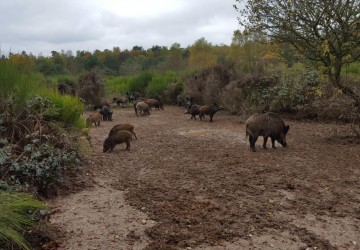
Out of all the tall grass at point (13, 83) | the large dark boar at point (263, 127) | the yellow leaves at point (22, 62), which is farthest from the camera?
the large dark boar at point (263, 127)

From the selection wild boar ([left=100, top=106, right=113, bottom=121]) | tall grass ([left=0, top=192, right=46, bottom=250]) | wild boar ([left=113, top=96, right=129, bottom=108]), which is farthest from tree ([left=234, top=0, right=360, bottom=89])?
wild boar ([left=113, top=96, right=129, bottom=108])

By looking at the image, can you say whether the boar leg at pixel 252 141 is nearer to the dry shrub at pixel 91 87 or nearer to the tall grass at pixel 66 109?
the tall grass at pixel 66 109

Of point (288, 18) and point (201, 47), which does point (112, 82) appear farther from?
point (201, 47)

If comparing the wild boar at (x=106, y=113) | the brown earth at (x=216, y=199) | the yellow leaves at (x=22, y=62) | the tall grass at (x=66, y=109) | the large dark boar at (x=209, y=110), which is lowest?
the brown earth at (x=216, y=199)

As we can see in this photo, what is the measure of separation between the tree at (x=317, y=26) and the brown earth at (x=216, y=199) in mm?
2355

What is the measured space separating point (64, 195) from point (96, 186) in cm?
70

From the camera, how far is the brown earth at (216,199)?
5090 mm

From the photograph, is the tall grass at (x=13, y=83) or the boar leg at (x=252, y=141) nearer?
the tall grass at (x=13, y=83)

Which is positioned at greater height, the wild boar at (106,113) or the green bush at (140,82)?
the green bush at (140,82)

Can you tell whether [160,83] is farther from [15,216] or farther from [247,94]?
[15,216]

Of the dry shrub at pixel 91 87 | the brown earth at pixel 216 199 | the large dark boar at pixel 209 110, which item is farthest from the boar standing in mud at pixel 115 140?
the dry shrub at pixel 91 87

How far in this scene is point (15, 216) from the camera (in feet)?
15.9

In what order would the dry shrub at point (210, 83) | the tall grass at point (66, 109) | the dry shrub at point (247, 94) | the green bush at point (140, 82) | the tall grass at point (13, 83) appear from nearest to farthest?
the tall grass at point (13, 83), the tall grass at point (66, 109), the dry shrub at point (247, 94), the dry shrub at point (210, 83), the green bush at point (140, 82)

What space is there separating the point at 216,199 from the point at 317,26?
6.19 metres
